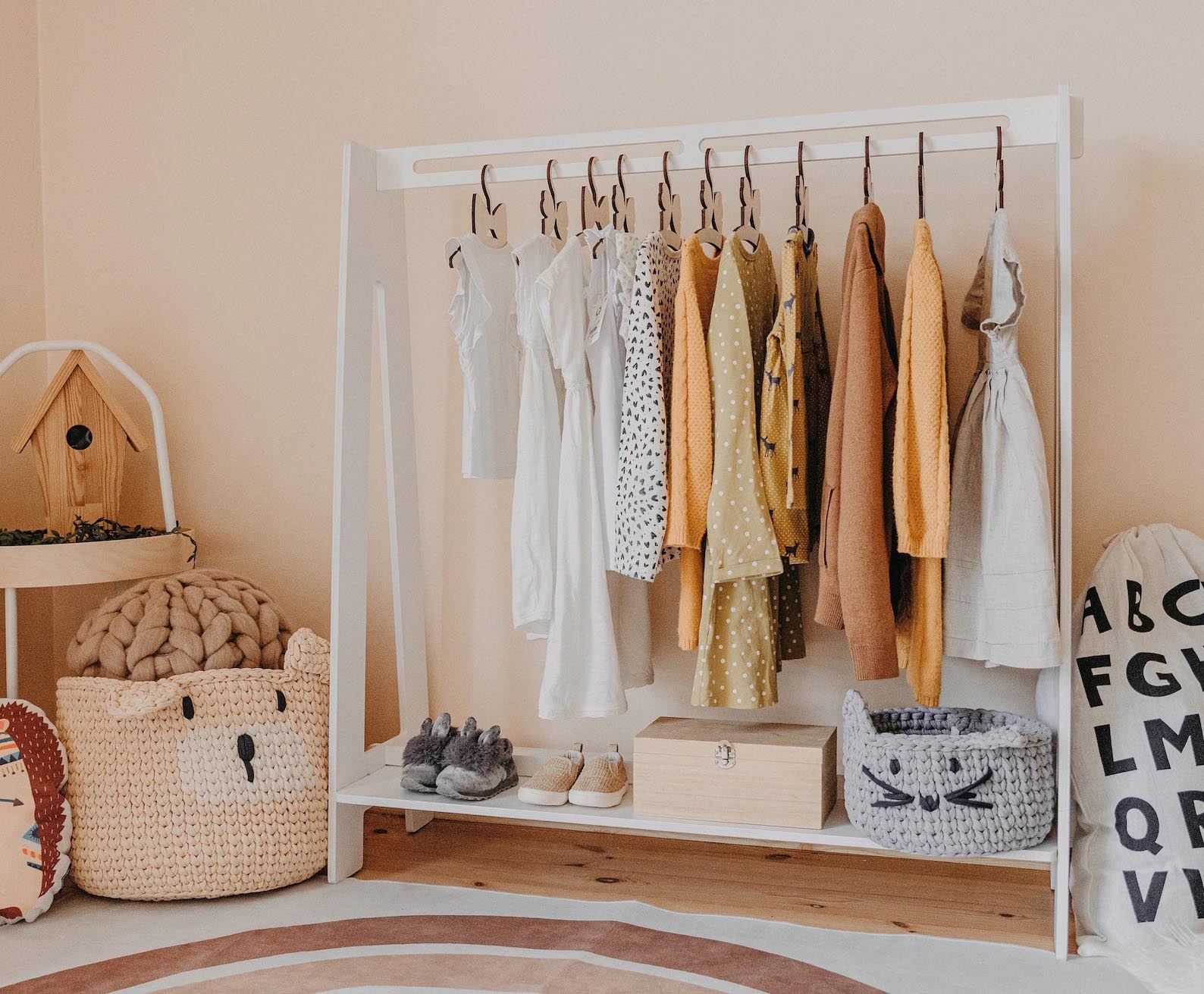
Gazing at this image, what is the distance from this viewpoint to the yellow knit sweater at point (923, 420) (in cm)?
164

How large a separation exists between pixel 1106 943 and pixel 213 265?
2354mm

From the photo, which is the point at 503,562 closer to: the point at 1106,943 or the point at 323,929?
the point at 323,929

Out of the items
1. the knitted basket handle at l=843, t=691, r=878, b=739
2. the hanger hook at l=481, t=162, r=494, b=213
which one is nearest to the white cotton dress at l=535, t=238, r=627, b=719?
the hanger hook at l=481, t=162, r=494, b=213

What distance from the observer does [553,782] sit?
6.59 feet

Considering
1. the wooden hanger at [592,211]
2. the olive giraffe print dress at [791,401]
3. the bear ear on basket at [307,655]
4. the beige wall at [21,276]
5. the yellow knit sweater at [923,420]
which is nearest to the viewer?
the yellow knit sweater at [923,420]

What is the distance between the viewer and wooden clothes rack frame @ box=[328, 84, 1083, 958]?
1738mm

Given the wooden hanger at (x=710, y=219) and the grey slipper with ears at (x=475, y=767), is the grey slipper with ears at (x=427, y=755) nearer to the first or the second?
the grey slipper with ears at (x=475, y=767)

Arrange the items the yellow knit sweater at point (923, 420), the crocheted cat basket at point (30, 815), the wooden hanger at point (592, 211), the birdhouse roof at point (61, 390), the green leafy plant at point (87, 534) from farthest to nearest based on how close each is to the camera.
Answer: the birdhouse roof at point (61, 390) → the green leafy plant at point (87, 534) → the wooden hanger at point (592, 211) → the crocheted cat basket at point (30, 815) → the yellow knit sweater at point (923, 420)

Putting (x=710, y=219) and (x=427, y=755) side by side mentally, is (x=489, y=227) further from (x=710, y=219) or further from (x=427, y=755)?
(x=427, y=755)

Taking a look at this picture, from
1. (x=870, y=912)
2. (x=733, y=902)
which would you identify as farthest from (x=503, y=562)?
(x=870, y=912)

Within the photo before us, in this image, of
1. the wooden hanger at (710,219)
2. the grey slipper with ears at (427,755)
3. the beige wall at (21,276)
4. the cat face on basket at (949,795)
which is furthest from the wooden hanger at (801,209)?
the beige wall at (21,276)

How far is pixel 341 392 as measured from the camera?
6.72 feet

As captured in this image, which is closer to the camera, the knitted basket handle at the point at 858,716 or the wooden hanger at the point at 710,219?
the knitted basket handle at the point at 858,716

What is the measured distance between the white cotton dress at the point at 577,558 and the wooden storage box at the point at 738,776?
126mm
